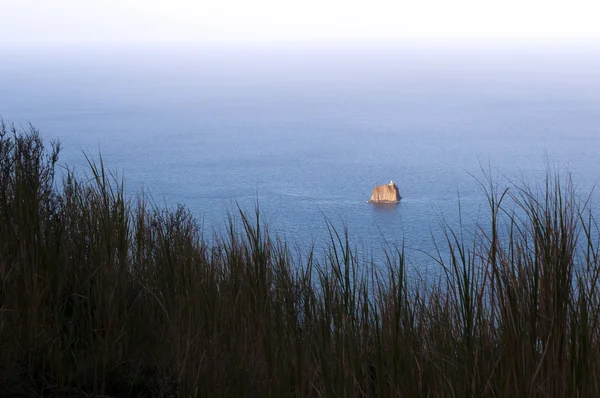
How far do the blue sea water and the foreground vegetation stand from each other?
362 inches

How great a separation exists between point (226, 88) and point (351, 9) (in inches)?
3001

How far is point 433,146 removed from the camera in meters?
64.6

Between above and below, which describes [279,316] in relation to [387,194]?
below

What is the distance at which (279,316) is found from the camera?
208cm

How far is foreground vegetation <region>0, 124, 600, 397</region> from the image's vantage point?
164 centimetres

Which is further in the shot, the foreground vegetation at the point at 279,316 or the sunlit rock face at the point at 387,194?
the sunlit rock face at the point at 387,194

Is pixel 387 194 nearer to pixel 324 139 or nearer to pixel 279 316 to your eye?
pixel 324 139

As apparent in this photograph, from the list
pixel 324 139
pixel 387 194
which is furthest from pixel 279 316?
pixel 324 139

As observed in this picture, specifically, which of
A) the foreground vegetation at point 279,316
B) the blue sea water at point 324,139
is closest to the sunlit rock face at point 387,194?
the blue sea water at point 324,139

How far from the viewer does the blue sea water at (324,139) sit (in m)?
40.6

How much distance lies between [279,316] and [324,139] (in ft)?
214

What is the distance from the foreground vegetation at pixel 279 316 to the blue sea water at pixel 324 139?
919 centimetres

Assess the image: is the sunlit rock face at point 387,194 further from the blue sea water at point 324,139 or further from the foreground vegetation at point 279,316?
the foreground vegetation at point 279,316

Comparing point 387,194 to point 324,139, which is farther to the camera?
point 324,139
